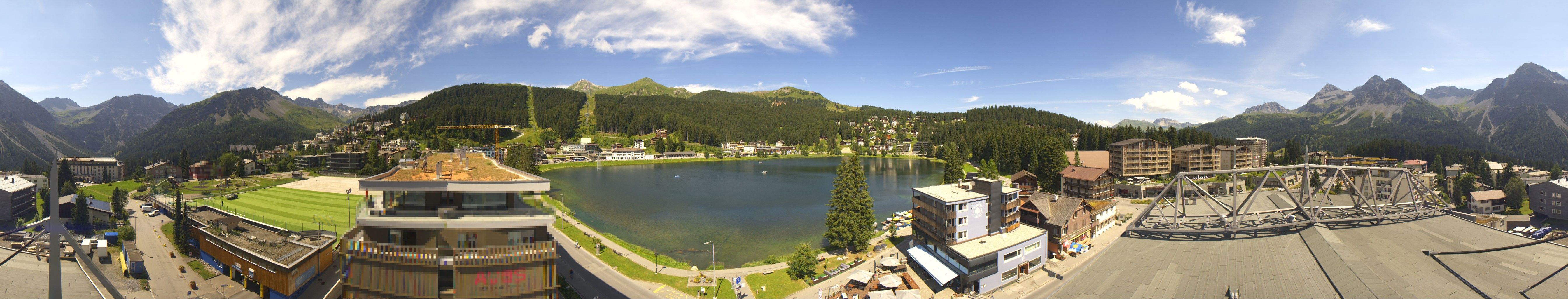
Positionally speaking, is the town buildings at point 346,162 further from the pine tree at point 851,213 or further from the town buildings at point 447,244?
the pine tree at point 851,213

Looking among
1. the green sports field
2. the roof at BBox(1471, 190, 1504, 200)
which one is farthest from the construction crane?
the roof at BBox(1471, 190, 1504, 200)

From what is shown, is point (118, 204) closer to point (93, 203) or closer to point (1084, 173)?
point (93, 203)

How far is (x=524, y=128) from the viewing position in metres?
71.1

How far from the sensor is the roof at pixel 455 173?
508 centimetres

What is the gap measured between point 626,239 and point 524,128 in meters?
63.5

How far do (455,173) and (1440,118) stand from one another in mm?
127749

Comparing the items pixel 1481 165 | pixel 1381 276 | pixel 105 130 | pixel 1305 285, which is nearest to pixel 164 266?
pixel 105 130

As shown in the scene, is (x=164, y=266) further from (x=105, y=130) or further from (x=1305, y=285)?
(x=1305, y=285)

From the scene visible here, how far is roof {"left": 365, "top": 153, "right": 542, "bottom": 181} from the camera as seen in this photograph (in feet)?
16.7

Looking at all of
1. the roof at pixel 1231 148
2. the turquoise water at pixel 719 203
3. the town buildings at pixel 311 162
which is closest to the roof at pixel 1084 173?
the turquoise water at pixel 719 203

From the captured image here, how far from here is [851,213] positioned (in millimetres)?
15500

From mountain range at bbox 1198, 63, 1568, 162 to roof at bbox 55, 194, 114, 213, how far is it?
78673 mm

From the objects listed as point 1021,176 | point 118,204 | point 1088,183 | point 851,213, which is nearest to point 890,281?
point 851,213

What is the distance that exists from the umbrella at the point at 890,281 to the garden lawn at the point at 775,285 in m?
1.91
